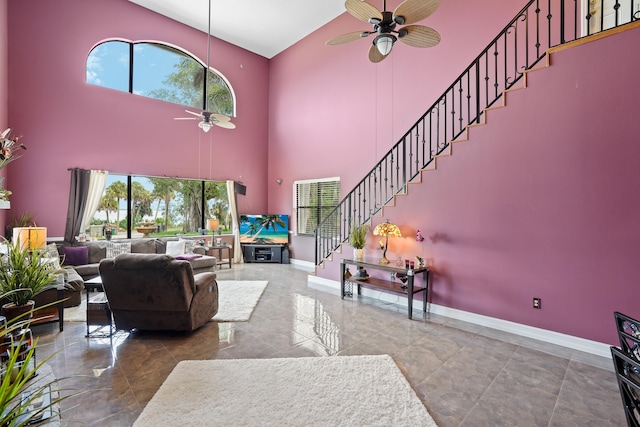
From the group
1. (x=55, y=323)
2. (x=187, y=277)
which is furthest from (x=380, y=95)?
(x=55, y=323)

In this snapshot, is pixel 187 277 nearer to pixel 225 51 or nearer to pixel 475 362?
pixel 475 362

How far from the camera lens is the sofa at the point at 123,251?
19.2 feet

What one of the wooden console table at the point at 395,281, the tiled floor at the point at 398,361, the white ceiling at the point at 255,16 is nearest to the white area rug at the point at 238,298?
the tiled floor at the point at 398,361

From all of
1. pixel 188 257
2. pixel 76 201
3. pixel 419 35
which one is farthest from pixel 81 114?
pixel 419 35

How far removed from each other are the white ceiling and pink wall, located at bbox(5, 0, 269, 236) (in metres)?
0.36

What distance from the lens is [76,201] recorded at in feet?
20.9

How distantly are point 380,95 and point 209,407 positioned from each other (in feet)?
21.0

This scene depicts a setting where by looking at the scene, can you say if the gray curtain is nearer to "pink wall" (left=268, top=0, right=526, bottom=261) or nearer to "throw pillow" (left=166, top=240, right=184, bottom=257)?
"throw pillow" (left=166, top=240, right=184, bottom=257)

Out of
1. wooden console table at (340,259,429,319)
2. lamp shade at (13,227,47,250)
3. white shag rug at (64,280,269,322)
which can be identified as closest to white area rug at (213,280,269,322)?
white shag rug at (64,280,269,322)

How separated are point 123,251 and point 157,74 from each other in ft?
14.9

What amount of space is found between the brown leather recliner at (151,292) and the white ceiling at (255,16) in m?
Result: 6.63

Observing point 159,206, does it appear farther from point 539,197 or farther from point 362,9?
point 539,197

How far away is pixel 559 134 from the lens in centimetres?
347

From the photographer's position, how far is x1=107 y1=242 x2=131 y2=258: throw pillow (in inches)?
256
